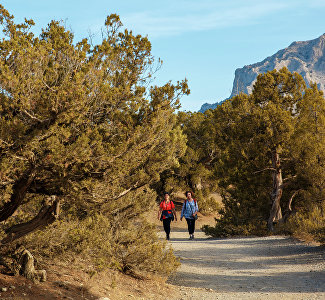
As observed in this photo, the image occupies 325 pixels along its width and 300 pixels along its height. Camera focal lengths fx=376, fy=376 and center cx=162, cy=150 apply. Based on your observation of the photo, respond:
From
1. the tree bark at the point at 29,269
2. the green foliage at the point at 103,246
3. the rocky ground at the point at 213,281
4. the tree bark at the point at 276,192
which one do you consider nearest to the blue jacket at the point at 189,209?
the rocky ground at the point at 213,281

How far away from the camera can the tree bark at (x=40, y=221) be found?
17.9 feet

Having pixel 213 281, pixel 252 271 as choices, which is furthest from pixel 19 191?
pixel 252 271

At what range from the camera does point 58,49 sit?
18.4ft

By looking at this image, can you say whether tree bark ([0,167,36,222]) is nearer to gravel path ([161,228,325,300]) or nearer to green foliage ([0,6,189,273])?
green foliage ([0,6,189,273])

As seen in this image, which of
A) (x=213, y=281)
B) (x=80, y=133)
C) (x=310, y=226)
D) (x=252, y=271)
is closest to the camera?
(x=80, y=133)

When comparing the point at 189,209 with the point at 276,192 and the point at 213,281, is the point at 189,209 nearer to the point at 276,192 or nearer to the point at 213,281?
the point at 276,192

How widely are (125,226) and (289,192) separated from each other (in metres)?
11.7

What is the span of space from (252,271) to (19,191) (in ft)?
19.6

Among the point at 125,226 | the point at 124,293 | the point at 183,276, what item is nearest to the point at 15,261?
the point at 124,293

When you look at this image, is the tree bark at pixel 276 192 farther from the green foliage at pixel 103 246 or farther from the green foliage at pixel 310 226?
the green foliage at pixel 103 246

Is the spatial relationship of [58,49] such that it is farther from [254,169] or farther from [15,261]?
[254,169]

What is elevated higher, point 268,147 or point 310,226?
point 268,147

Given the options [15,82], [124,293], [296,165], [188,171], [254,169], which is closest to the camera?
[15,82]

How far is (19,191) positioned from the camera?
5305mm
